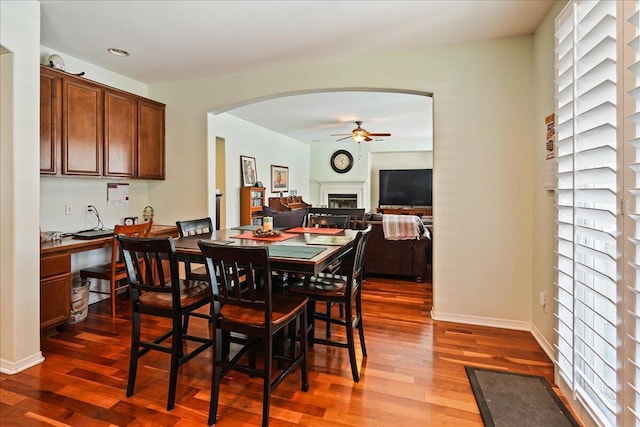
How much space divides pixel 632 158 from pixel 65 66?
4.41m

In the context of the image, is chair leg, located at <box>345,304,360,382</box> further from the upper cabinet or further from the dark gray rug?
the upper cabinet

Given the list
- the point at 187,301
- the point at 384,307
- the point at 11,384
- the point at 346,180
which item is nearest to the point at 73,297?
the point at 11,384

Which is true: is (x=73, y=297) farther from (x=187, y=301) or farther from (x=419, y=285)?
(x=419, y=285)

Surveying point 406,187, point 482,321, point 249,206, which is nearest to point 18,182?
point 482,321

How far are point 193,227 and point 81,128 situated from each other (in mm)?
1531

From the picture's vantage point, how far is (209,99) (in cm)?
408

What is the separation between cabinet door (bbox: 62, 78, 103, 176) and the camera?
126 inches

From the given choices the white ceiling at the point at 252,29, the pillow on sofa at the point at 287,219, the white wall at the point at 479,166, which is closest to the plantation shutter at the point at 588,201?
the white ceiling at the point at 252,29

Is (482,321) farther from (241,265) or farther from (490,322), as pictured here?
(241,265)

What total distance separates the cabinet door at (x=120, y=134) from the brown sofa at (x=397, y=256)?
2.96 metres

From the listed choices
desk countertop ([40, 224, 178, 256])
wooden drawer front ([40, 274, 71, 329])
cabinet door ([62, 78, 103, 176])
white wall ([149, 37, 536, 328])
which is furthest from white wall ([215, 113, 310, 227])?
white wall ([149, 37, 536, 328])

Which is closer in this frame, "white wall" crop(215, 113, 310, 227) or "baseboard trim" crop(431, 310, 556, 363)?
"baseboard trim" crop(431, 310, 556, 363)

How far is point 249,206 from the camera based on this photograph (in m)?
6.41

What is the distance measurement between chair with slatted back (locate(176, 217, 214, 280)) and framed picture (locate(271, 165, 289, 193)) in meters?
4.53
